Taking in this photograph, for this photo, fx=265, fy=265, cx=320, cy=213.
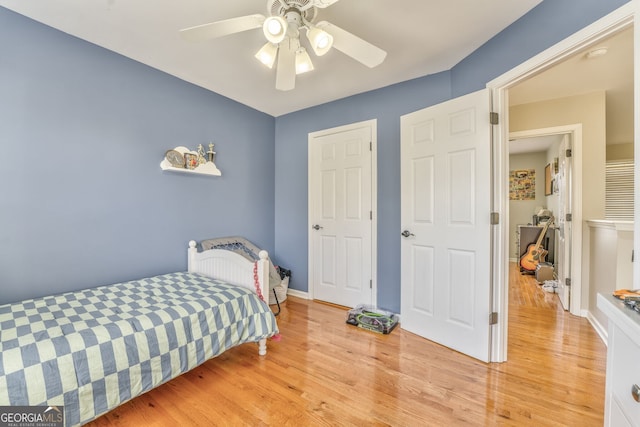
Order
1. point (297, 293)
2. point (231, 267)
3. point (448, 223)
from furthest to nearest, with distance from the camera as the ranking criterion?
point (297, 293), point (231, 267), point (448, 223)

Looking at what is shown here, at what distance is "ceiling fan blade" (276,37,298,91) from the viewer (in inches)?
56.8

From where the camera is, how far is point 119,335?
1340mm

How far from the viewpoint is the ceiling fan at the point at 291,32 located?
1237 millimetres

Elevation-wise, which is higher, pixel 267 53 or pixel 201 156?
pixel 267 53

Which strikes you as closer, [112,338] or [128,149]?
[112,338]

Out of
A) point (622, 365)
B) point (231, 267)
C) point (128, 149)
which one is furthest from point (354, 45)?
point (128, 149)

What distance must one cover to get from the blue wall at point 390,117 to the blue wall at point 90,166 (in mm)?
925

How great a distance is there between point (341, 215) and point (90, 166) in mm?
2259

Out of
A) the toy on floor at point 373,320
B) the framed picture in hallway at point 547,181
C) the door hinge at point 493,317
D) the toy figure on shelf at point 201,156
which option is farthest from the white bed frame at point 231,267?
the framed picture in hallway at point 547,181

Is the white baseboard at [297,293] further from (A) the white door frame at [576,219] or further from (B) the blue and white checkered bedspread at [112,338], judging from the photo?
(A) the white door frame at [576,219]

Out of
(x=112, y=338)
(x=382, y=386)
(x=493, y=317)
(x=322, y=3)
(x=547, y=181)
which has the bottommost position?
(x=382, y=386)

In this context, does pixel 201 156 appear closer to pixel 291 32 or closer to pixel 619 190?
pixel 291 32

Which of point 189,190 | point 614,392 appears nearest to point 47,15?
point 189,190

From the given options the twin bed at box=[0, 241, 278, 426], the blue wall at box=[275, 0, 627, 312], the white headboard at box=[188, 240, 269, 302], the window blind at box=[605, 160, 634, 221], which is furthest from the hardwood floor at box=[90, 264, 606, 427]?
the window blind at box=[605, 160, 634, 221]
